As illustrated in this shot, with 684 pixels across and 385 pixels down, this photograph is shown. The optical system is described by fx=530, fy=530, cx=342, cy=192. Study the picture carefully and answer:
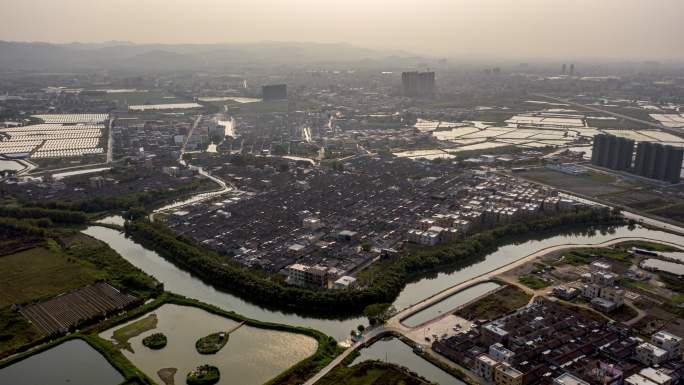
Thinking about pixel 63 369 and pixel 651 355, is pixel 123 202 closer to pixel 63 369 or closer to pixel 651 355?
pixel 63 369

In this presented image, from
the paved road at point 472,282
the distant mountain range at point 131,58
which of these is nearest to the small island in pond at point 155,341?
the paved road at point 472,282

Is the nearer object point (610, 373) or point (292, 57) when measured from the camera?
point (610, 373)

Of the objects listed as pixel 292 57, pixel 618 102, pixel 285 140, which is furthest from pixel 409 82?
pixel 292 57

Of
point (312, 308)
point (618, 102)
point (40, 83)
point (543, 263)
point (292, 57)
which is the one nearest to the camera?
point (312, 308)

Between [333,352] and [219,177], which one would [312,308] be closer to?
[333,352]

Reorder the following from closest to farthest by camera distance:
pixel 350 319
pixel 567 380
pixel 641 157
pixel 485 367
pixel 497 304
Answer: pixel 567 380 < pixel 485 367 < pixel 350 319 < pixel 497 304 < pixel 641 157

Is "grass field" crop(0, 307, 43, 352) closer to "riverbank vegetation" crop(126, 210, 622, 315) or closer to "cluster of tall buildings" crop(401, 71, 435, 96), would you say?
"riverbank vegetation" crop(126, 210, 622, 315)

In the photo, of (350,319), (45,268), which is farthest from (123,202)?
(350,319)
